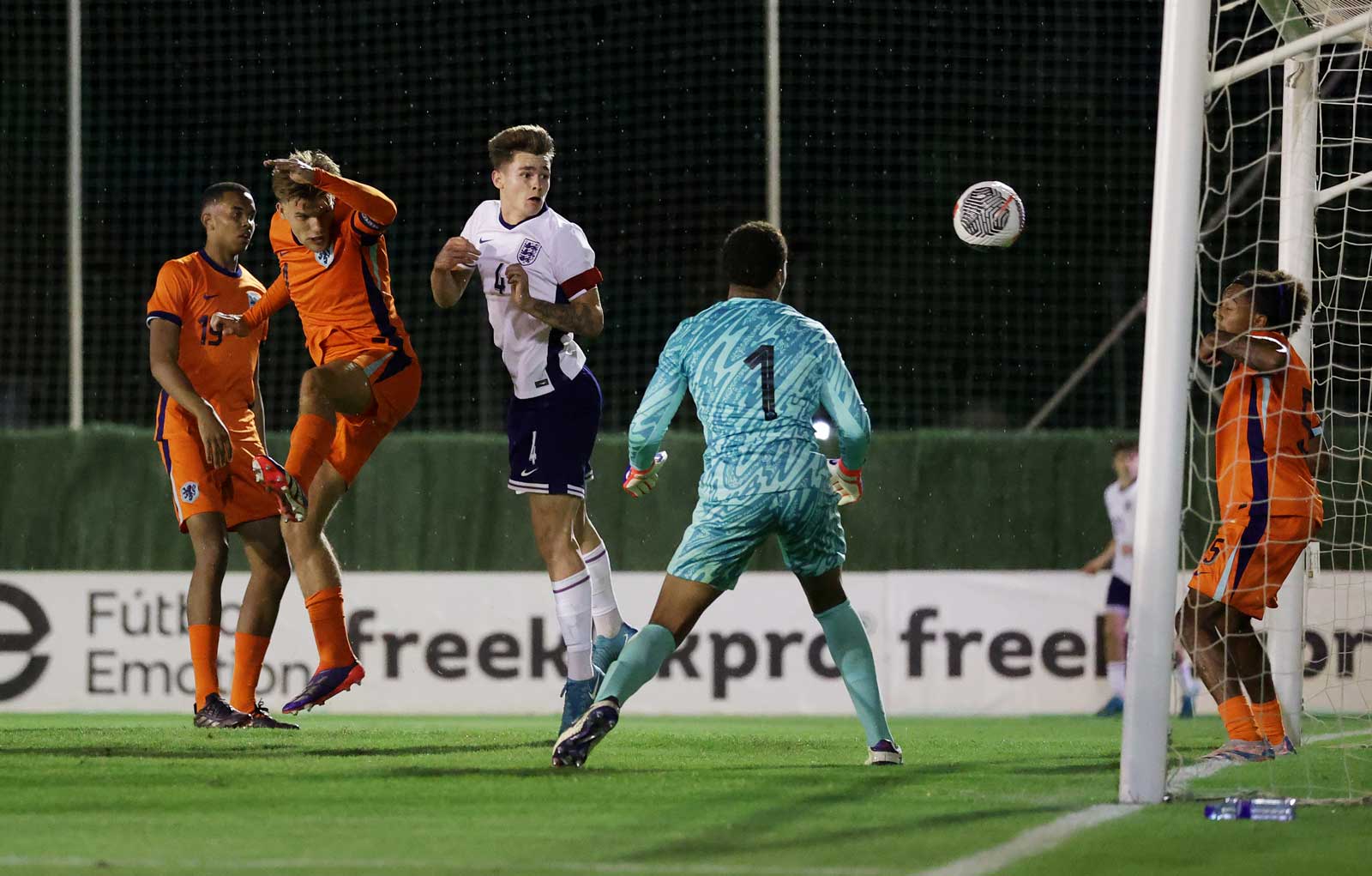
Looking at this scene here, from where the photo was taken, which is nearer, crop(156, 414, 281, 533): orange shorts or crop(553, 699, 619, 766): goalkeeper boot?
crop(553, 699, 619, 766): goalkeeper boot

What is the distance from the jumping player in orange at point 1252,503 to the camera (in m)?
7.11

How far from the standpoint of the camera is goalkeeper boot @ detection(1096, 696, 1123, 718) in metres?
14.1

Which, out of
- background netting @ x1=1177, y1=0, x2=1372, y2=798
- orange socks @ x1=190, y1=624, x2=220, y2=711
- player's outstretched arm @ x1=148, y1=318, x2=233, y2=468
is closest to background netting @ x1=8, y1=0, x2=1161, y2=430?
background netting @ x1=1177, y1=0, x2=1372, y2=798

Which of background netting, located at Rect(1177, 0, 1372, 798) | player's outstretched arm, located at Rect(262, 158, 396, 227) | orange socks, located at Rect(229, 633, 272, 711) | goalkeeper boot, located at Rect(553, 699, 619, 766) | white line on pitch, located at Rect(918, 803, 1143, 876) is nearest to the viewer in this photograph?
white line on pitch, located at Rect(918, 803, 1143, 876)

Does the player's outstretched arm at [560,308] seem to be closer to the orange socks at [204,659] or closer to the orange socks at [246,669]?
the orange socks at [246,669]

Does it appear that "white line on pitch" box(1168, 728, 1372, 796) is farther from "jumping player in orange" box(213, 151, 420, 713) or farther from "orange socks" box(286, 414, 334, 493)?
"orange socks" box(286, 414, 334, 493)

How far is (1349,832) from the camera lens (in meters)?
5.23

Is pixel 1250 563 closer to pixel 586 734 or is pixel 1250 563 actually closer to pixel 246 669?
pixel 586 734

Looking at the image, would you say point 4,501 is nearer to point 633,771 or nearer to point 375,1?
point 375,1

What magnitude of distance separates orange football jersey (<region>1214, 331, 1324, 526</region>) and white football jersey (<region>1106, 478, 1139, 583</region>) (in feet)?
22.7

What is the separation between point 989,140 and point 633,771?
21.0 m

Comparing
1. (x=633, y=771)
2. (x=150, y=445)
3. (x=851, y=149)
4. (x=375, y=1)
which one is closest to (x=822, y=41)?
(x=851, y=149)

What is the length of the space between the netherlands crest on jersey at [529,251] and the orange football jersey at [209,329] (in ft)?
5.55

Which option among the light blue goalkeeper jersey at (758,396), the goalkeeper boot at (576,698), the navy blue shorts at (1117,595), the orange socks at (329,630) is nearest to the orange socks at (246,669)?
the orange socks at (329,630)
